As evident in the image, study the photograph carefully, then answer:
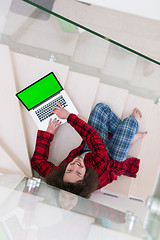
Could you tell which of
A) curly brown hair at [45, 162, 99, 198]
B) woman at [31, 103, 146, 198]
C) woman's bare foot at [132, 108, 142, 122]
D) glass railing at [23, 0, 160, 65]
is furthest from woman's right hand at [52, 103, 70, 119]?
glass railing at [23, 0, 160, 65]

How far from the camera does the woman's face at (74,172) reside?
1.43 meters

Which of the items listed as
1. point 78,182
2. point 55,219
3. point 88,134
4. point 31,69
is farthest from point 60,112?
point 55,219

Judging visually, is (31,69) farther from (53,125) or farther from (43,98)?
(53,125)

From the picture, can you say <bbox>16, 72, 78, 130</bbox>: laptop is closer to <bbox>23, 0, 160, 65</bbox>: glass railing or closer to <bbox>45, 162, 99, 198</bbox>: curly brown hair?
<bbox>45, 162, 99, 198</bbox>: curly brown hair

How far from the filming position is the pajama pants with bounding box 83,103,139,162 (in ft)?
5.59

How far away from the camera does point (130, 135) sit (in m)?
1.70

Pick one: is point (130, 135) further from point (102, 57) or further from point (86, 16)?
point (86, 16)

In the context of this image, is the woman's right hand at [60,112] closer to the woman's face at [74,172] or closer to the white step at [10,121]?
the white step at [10,121]

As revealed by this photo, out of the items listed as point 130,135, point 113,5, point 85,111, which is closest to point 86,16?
point 113,5

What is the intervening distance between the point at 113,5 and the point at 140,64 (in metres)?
0.56

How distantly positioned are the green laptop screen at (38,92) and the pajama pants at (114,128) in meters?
0.30

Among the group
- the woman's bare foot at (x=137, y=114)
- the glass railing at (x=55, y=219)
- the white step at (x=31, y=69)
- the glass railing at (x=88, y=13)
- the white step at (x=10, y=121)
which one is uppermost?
the glass railing at (x=88, y=13)

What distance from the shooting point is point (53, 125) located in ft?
5.46

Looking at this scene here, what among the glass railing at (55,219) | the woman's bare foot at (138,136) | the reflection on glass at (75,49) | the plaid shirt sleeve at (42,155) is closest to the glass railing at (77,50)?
the reflection on glass at (75,49)
